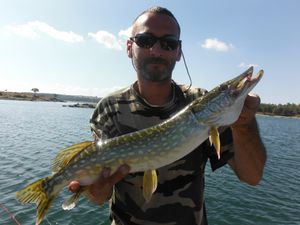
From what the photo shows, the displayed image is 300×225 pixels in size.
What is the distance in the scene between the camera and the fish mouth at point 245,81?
117 inches

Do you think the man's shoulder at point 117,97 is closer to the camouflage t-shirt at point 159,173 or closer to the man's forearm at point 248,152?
the camouflage t-shirt at point 159,173

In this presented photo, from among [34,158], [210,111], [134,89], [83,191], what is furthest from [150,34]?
[34,158]

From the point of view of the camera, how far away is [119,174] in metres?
3.12

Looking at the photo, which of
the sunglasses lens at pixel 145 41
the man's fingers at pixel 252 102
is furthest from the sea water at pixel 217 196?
the man's fingers at pixel 252 102

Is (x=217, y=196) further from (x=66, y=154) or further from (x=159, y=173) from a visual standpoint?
(x=66, y=154)

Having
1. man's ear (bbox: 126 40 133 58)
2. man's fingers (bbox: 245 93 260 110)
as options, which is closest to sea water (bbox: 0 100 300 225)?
man's ear (bbox: 126 40 133 58)

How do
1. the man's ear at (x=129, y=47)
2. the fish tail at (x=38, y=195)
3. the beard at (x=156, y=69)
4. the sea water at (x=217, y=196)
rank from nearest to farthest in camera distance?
1. the fish tail at (x=38, y=195)
2. the beard at (x=156, y=69)
3. the man's ear at (x=129, y=47)
4. the sea water at (x=217, y=196)

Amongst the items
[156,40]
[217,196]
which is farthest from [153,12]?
[217,196]

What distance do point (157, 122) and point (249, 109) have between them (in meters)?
0.96

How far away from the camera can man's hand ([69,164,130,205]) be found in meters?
3.13

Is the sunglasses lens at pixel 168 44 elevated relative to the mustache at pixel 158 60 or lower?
elevated

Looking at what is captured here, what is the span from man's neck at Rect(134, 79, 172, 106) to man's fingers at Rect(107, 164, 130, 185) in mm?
818

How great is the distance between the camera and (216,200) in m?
11.8

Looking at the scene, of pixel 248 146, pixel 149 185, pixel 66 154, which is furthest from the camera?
pixel 66 154
